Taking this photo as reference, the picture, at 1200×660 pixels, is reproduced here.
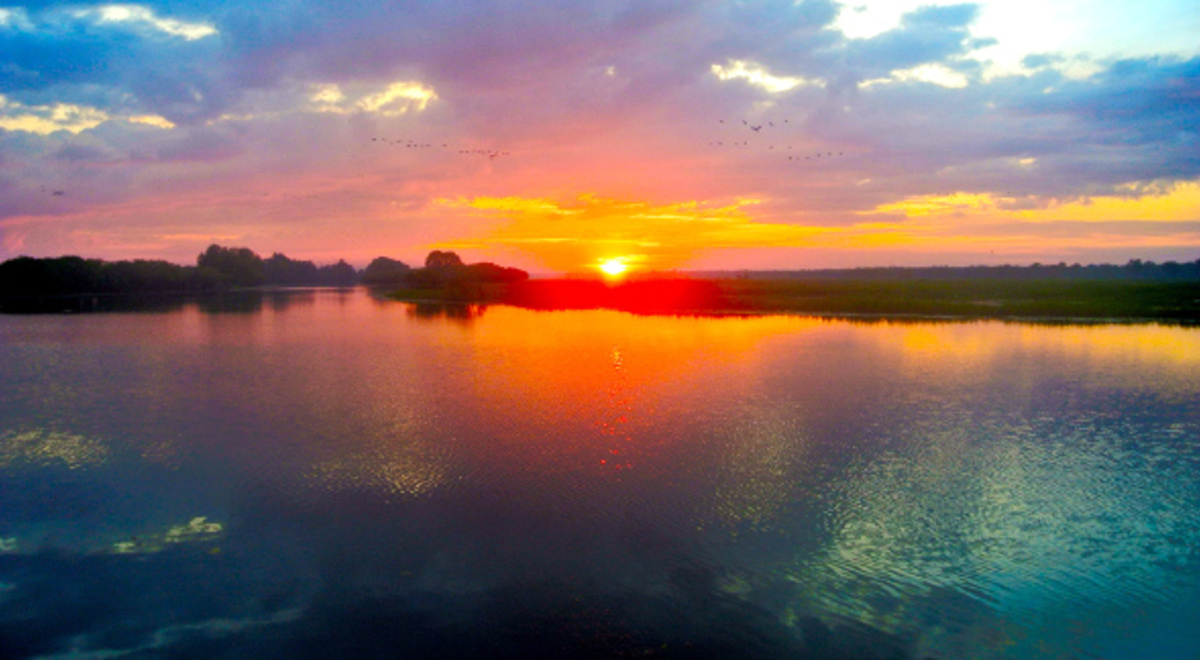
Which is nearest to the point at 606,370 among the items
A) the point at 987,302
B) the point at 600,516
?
the point at 600,516

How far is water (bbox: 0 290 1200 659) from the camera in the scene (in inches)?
289

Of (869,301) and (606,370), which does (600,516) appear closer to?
(606,370)

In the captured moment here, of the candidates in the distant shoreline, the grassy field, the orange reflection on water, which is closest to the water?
the orange reflection on water

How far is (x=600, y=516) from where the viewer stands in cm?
1033

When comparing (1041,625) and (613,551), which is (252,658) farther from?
(1041,625)

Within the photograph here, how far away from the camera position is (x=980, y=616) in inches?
300

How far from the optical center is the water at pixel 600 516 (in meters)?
7.34

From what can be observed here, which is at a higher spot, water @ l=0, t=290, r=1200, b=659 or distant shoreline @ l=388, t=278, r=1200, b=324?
distant shoreline @ l=388, t=278, r=1200, b=324

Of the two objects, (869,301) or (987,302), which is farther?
(987,302)

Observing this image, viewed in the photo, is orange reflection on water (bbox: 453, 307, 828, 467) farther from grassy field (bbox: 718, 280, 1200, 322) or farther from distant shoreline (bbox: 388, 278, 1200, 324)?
grassy field (bbox: 718, 280, 1200, 322)

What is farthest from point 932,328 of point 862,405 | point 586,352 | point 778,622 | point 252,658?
point 252,658

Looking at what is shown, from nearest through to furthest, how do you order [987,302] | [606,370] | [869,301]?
1. [606,370]
2. [869,301]
3. [987,302]

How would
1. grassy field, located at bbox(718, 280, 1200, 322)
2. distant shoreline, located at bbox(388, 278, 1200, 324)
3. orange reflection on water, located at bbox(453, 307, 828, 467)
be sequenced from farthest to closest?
1. distant shoreline, located at bbox(388, 278, 1200, 324)
2. grassy field, located at bbox(718, 280, 1200, 322)
3. orange reflection on water, located at bbox(453, 307, 828, 467)

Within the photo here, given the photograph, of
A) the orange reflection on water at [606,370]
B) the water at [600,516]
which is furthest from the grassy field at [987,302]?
the water at [600,516]
